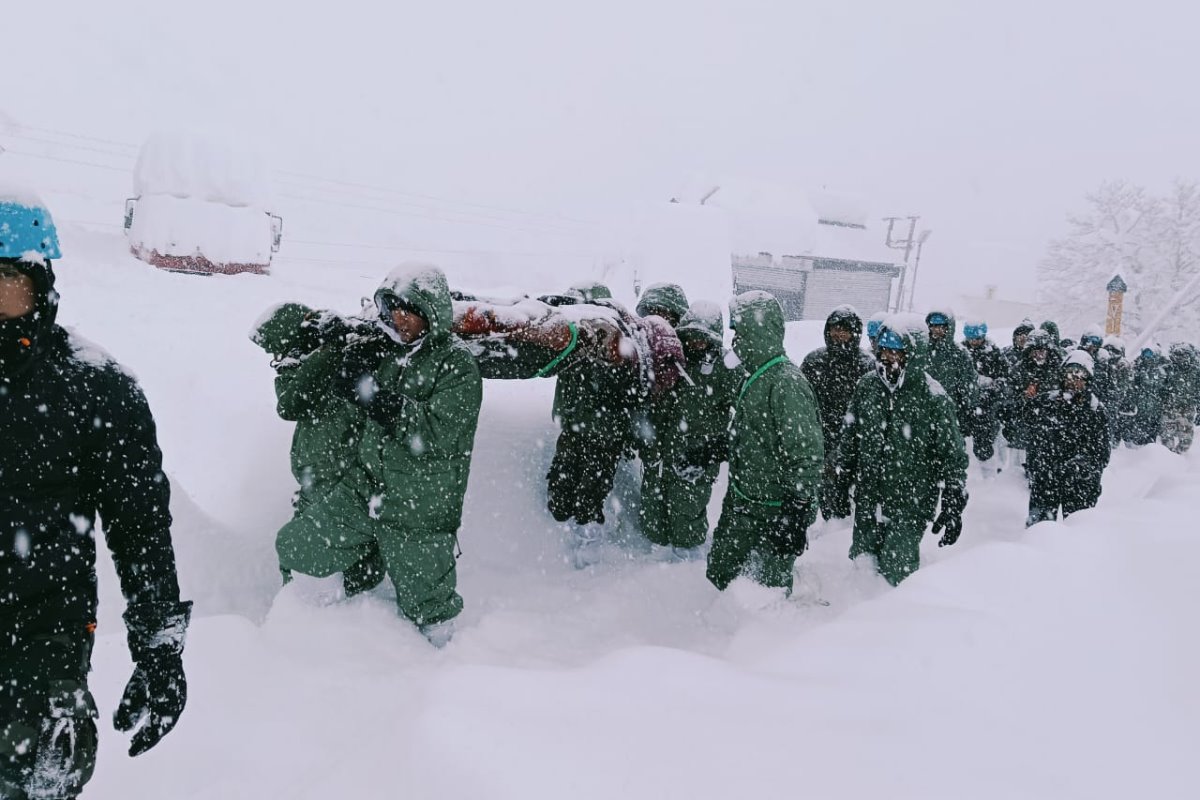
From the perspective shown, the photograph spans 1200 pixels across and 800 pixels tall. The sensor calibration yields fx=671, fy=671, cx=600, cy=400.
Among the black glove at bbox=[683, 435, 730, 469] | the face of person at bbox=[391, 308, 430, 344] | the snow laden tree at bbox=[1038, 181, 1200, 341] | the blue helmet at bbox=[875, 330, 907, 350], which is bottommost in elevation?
the black glove at bbox=[683, 435, 730, 469]

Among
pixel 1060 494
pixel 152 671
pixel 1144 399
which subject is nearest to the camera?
pixel 152 671

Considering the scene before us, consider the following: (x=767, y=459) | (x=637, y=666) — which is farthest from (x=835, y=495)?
(x=637, y=666)

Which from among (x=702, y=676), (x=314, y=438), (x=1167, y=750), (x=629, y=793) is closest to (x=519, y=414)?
(x=314, y=438)

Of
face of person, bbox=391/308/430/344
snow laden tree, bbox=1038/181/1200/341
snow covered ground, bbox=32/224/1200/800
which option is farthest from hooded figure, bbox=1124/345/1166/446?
snow laden tree, bbox=1038/181/1200/341

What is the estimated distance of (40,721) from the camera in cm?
171

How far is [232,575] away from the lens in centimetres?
422

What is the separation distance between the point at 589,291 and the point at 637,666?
142 inches

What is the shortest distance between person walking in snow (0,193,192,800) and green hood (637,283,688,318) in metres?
4.04

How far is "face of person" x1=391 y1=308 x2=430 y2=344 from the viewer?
11.1ft

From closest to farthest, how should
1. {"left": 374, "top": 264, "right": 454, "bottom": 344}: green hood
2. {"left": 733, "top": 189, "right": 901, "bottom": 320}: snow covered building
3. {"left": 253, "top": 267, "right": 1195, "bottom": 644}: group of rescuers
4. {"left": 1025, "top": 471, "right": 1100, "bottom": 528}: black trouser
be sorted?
{"left": 374, "top": 264, "right": 454, "bottom": 344}: green hood, {"left": 253, "top": 267, "right": 1195, "bottom": 644}: group of rescuers, {"left": 1025, "top": 471, "right": 1100, "bottom": 528}: black trouser, {"left": 733, "top": 189, "right": 901, "bottom": 320}: snow covered building

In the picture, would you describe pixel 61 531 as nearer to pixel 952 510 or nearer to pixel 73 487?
pixel 73 487

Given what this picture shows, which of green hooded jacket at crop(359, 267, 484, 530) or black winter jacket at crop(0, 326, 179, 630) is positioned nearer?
black winter jacket at crop(0, 326, 179, 630)

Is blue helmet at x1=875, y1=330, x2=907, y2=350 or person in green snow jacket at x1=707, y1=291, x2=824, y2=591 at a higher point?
blue helmet at x1=875, y1=330, x2=907, y2=350

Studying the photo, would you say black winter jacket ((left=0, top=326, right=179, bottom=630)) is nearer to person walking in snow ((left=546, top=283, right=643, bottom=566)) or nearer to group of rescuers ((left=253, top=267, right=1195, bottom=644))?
group of rescuers ((left=253, top=267, right=1195, bottom=644))
